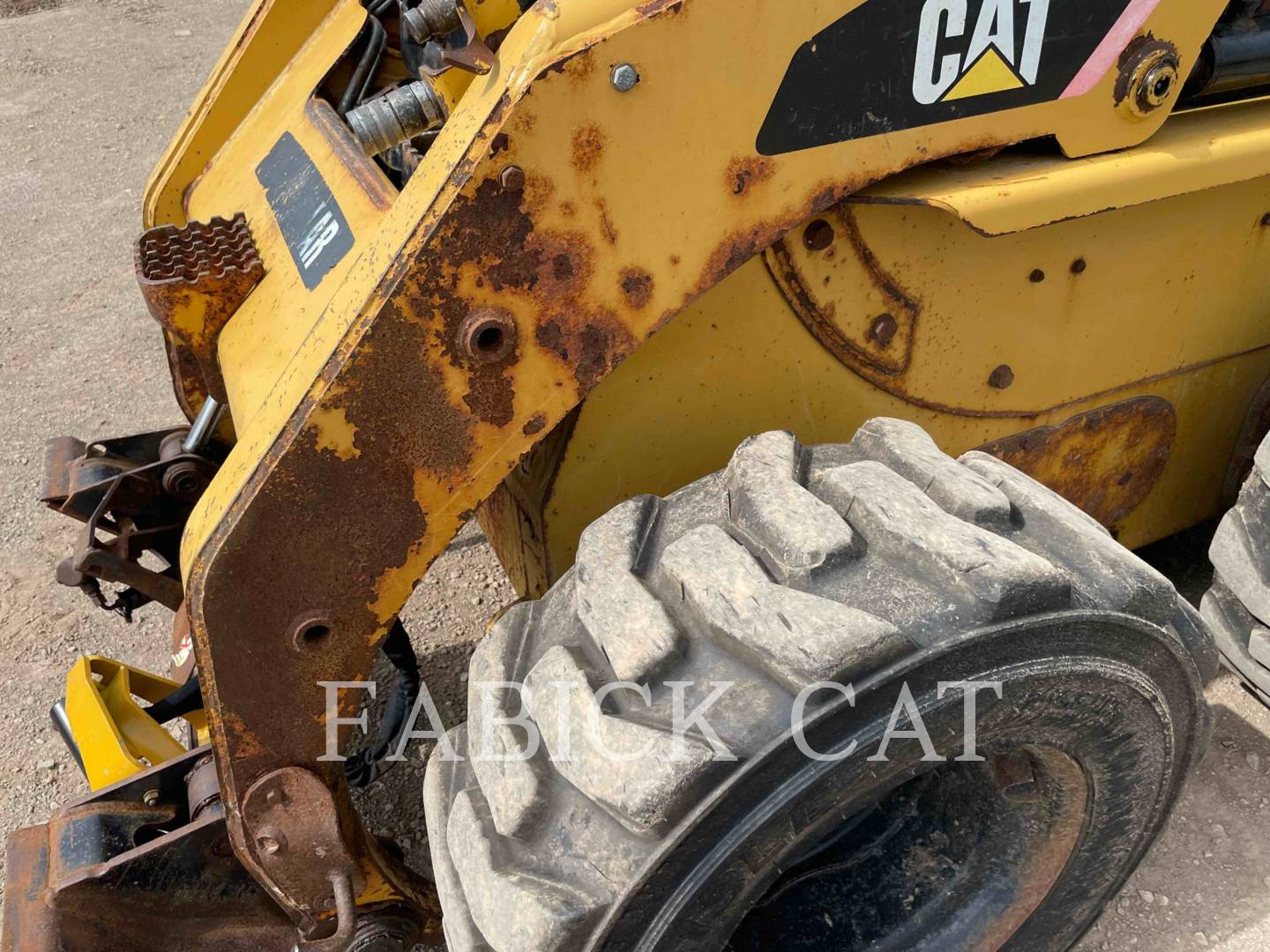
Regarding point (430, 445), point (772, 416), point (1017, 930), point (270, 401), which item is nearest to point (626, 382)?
point (772, 416)

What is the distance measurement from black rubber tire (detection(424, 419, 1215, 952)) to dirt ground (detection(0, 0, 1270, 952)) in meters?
0.67

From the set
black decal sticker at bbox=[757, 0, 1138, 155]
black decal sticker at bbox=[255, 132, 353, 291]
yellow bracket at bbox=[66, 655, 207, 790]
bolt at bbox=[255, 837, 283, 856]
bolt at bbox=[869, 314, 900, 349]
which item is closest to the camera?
black decal sticker at bbox=[757, 0, 1138, 155]

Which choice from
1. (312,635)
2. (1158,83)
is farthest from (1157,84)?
(312,635)

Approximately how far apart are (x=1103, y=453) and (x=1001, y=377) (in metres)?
0.35

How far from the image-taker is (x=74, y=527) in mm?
3246

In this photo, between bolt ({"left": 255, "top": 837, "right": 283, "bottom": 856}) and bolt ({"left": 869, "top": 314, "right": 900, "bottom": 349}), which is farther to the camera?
bolt ({"left": 869, "top": 314, "right": 900, "bottom": 349})

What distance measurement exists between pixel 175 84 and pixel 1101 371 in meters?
7.18

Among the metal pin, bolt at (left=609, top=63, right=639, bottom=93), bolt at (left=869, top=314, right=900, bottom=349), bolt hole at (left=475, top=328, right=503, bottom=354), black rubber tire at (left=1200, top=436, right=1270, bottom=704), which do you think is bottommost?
black rubber tire at (left=1200, top=436, right=1270, bottom=704)

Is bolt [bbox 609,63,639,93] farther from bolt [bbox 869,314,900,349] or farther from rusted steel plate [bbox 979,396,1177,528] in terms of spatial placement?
rusted steel plate [bbox 979,396,1177,528]

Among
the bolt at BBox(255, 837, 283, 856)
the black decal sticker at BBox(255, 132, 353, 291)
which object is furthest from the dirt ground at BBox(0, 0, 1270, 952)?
the black decal sticker at BBox(255, 132, 353, 291)

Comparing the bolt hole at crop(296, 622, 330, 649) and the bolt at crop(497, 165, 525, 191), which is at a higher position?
the bolt at crop(497, 165, 525, 191)

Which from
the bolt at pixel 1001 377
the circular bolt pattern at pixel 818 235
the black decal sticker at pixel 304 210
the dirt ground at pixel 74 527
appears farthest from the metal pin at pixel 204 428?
the bolt at pixel 1001 377

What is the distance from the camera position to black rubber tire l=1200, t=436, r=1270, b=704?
173 cm

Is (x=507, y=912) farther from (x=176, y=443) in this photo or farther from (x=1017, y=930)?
(x=176, y=443)
